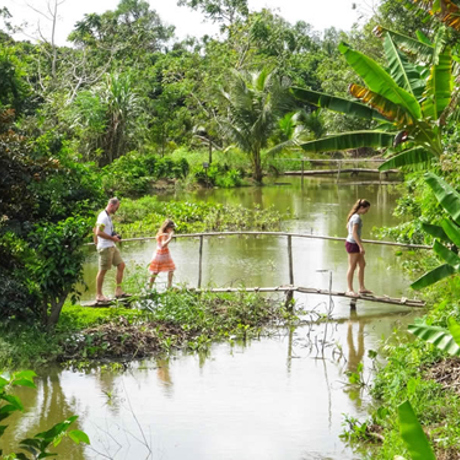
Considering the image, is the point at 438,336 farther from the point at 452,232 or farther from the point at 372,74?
the point at 372,74

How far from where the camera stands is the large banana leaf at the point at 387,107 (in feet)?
31.8

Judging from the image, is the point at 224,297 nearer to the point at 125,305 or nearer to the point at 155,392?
the point at 125,305

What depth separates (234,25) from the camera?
138ft

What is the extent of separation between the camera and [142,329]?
9562 mm

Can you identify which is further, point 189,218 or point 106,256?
point 189,218

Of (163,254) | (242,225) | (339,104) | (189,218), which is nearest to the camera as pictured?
(339,104)

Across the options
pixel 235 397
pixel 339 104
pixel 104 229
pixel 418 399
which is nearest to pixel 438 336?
pixel 418 399

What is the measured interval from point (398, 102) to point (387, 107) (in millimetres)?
148

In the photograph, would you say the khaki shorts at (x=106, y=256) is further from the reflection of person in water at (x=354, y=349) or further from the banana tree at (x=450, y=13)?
the banana tree at (x=450, y=13)

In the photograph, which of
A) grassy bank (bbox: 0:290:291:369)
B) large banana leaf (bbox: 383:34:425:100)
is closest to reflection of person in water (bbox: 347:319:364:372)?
grassy bank (bbox: 0:290:291:369)

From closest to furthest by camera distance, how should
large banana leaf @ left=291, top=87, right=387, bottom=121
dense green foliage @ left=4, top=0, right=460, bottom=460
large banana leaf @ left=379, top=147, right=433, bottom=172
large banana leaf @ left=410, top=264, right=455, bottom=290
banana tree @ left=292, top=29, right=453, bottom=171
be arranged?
dense green foliage @ left=4, top=0, right=460, bottom=460
large banana leaf @ left=410, top=264, right=455, bottom=290
banana tree @ left=292, top=29, right=453, bottom=171
large banana leaf @ left=291, top=87, right=387, bottom=121
large banana leaf @ left=379, top=147, right=433, bottom=172

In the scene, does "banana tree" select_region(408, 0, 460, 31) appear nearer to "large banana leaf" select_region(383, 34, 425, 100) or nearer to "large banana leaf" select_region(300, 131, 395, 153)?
"large banana leaf" select_region(383, 34, 425, 100)

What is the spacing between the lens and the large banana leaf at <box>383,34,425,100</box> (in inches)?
417

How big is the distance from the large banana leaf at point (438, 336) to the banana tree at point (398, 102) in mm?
4258
